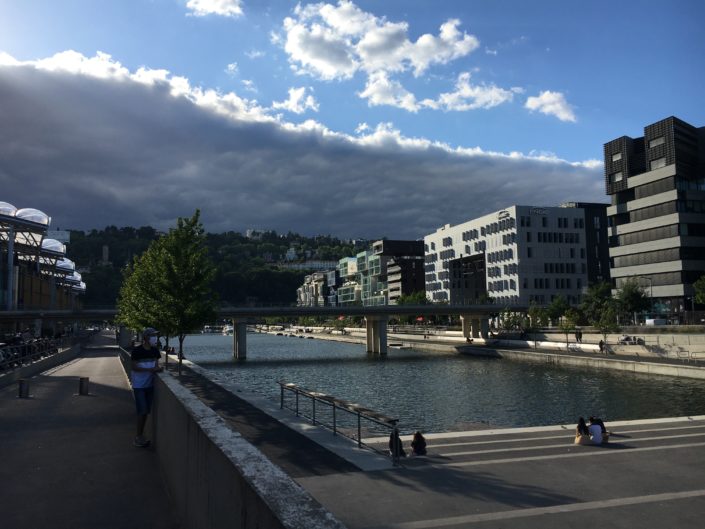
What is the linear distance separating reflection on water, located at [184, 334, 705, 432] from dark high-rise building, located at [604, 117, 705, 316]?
30.1 metres

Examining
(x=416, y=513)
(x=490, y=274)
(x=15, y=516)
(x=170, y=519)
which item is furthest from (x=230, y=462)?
(x=490, y=274)

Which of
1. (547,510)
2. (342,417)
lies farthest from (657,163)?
(547,510)

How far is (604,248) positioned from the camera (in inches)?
4806

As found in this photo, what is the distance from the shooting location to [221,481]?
512cm

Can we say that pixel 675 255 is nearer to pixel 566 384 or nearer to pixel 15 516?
pixel 566 384

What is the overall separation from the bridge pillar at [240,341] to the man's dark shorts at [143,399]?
7595cm

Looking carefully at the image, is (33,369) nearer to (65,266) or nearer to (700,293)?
(700,293)

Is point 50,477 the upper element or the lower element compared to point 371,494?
upper

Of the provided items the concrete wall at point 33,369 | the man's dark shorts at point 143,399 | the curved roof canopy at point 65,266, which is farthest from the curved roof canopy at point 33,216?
the man's dark shorts at point 143,399

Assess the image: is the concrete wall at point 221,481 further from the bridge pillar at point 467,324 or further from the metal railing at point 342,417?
the bridge pillar at point 467,324

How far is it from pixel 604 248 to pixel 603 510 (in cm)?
12265

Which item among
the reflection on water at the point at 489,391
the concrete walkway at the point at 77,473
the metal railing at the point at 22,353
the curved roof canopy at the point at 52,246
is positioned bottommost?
the reflection on water at the point at 489,391

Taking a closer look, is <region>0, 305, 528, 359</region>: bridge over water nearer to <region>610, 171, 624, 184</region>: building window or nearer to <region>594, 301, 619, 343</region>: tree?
<region>610, 171, 624, 184</region>: building window

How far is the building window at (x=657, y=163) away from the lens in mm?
82950
